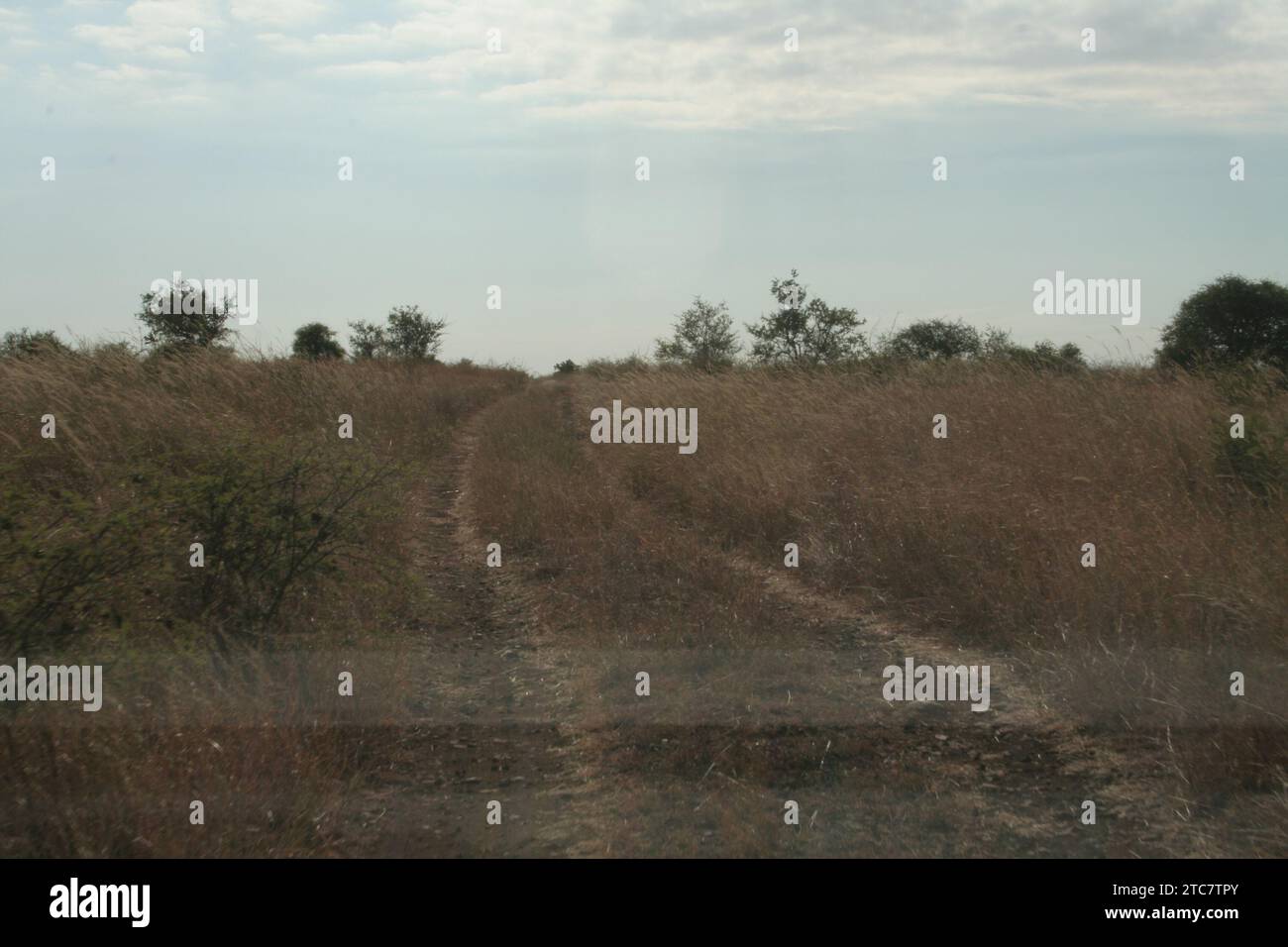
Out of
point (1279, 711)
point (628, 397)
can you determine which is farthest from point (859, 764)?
point (628, 397)

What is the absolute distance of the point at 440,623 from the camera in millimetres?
7004

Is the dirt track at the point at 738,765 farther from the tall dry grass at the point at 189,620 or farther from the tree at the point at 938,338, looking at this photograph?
the tree at the point at 938,338

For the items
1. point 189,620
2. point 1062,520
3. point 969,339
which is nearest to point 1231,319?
point 969,339

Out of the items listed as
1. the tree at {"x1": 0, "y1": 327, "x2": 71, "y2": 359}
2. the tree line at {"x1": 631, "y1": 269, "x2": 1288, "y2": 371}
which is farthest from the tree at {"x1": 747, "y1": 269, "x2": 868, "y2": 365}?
the tree at {"x1": 0, "y1": 327, "x2": 71, "y2": 359}

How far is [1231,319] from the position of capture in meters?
19.5

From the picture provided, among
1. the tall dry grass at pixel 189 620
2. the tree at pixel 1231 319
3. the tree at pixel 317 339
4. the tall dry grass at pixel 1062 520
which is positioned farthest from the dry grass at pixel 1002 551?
the tree at pixel 317 339

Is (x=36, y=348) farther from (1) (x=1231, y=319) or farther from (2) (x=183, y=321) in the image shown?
(1) (x=1231, y=319)

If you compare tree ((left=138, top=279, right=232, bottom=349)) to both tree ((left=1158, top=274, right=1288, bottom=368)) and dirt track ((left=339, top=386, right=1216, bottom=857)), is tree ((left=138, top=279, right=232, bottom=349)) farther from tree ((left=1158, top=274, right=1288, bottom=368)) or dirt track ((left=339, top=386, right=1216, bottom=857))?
tree ((left=1158, top=274, right=1288, bottom=368))

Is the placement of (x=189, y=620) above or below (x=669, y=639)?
above

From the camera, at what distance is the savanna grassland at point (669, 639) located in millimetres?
3859

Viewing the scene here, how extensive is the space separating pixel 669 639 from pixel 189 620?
2.86m

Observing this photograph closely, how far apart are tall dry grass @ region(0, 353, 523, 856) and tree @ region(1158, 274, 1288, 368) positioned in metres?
17.1

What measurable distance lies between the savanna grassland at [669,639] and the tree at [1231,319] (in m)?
10.6

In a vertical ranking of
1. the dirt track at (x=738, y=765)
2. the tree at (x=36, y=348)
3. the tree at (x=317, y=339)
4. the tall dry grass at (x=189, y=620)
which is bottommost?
the dirt track at (x=738, y=765)
